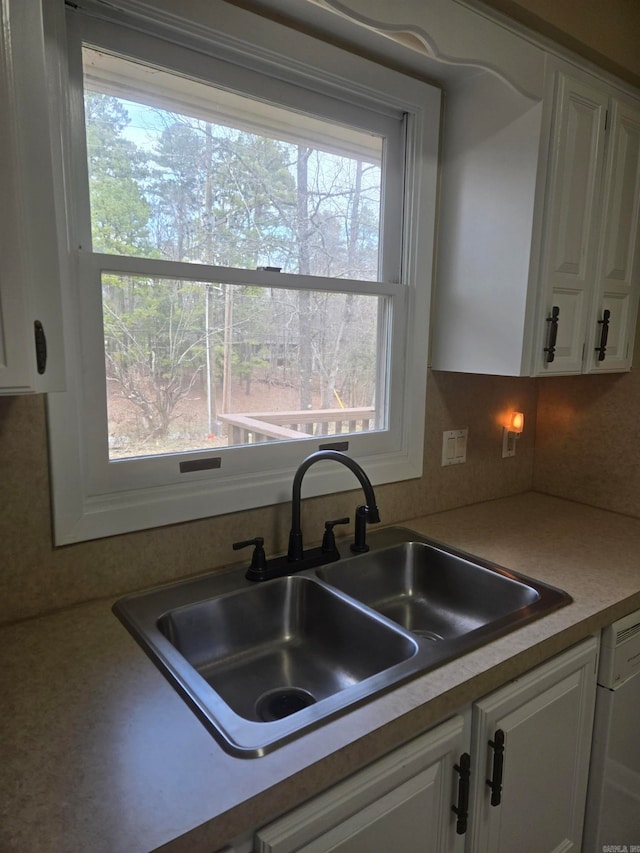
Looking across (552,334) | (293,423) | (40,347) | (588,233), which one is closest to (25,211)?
(40,347)

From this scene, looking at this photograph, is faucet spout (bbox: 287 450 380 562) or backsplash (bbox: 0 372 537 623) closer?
backsplash (bbox: 0 372 537 623)

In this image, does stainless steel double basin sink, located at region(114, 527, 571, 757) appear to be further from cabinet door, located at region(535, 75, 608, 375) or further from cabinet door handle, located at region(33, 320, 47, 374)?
cabinet door, located at region(535, 75, 608, 375)

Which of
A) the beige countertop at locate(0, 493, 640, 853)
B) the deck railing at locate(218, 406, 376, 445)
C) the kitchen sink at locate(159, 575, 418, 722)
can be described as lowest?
the kitchen sink at locate(159, 575, 418, 722)

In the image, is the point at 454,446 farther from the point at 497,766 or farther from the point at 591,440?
the point at 497,766

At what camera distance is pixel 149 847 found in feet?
2.07

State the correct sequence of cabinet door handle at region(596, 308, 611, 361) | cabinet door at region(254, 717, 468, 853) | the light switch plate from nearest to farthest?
cabinet door at region(254, 717, 468, 853)
cabinet door handle at region(596, 308, 611, 361)
the light switch plate

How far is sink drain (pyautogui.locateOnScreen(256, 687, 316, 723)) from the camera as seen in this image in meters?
1.12

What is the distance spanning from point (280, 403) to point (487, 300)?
670 mm

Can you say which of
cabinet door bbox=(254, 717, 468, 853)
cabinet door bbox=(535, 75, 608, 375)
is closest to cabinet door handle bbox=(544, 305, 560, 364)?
cabinet door bbox=(535, 75, 608, 375)

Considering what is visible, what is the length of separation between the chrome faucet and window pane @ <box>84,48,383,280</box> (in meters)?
0.54

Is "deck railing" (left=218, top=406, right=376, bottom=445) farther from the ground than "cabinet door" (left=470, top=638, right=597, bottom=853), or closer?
farther from the ground

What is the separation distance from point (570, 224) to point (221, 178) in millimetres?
954

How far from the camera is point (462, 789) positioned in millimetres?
1007

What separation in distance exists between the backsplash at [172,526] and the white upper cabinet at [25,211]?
0.33 meters
